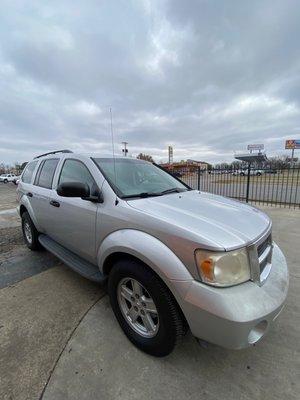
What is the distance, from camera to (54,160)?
3.76 m

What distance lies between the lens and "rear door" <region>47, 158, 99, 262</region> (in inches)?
104

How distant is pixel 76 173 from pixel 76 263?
3.61 feet

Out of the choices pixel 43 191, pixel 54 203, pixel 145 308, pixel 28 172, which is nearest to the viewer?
pixel 145 308

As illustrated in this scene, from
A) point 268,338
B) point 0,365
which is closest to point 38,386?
point 0,365

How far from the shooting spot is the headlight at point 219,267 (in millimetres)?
1687

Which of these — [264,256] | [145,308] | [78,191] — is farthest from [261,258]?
[78,191]

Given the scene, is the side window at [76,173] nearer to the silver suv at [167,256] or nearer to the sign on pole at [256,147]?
the silver suv at [167,256]

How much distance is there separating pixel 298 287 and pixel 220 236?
7.12 feet

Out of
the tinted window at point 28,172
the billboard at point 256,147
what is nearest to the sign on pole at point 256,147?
the billboard at point 256,147

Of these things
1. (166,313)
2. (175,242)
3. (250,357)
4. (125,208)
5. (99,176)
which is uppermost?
(99,176)

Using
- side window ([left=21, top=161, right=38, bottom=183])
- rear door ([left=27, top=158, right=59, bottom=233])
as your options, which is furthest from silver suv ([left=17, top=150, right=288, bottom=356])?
side window ([left=21, top=161, right=38, bottom=183])

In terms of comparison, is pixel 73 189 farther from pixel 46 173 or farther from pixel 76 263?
pixel 46 173

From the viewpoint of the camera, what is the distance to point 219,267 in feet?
5.55

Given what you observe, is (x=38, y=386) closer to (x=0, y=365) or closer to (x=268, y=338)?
(x=0, y=365)
